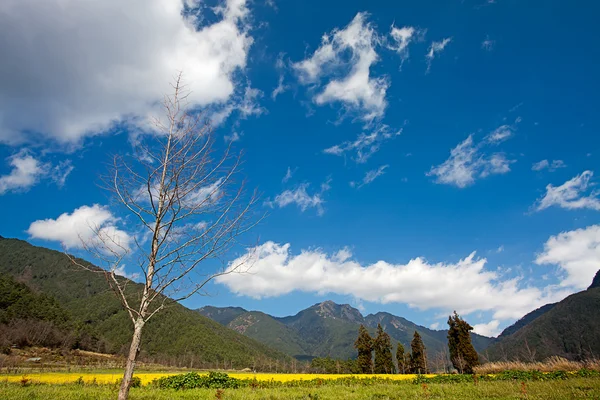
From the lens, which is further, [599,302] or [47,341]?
[599,302]

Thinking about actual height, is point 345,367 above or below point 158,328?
below

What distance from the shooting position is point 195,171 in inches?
284

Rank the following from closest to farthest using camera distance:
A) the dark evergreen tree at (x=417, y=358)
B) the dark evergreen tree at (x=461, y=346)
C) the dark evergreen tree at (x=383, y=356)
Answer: the dark evergreen tree at (x=461, y=346)
the dark evergreen tree at (x=417, y=358)
the dark evergreen tree at (x=383, y=356)

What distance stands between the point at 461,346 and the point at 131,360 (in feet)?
223

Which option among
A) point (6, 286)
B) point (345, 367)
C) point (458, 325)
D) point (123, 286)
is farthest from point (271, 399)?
point (6, 286)

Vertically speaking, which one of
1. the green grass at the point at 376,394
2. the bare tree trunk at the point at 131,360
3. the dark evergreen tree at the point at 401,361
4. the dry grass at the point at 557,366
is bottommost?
the dark evergreen tree at the point at 401,361

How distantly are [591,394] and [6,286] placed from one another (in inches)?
6800

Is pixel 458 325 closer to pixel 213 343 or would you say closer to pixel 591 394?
pixel 591 394

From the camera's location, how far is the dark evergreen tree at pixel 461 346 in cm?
5778

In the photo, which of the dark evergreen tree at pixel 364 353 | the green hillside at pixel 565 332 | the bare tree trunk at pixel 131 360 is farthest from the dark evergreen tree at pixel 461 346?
the green hillside at pixel 565 332

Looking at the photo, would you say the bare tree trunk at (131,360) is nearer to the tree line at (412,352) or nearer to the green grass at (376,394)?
the green grass at (376,394)

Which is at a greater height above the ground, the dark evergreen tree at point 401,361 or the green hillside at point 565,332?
the green hillside at point 565,332

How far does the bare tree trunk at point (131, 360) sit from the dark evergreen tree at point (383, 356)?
3018 inches

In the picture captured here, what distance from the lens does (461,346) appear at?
2362 inches
